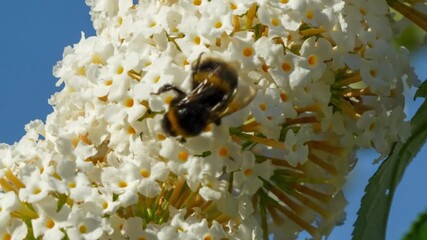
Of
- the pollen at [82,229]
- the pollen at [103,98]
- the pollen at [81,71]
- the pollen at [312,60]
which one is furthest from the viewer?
the pollen at [81,71]

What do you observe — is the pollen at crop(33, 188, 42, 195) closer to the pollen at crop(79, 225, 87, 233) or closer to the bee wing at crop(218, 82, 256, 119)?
the pollen at crop(79, 225, 87, 233)

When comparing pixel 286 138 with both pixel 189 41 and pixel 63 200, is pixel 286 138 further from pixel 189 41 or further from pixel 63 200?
pixel 63 200

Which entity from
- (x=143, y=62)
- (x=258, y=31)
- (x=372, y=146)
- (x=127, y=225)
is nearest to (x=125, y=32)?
(x=143, y=62)

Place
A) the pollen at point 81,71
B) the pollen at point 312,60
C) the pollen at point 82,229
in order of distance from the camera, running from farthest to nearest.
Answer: the pollen at point 81,71, the pollen at point 312,60, the pollen at point 82,229

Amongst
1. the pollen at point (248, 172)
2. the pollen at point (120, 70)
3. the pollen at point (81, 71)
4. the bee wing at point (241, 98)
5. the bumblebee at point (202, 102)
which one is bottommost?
the pollen at point (248, 172)

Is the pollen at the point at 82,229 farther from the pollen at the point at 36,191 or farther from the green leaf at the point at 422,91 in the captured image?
the green leaf at the point at 422,91

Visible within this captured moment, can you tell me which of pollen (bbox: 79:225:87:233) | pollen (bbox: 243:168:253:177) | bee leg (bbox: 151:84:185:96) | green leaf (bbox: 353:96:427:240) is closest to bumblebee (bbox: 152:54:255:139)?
bee leg (bbox: 151:84:185:96)

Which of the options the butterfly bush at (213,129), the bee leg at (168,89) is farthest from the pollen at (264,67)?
the bee leg at (168,89)
